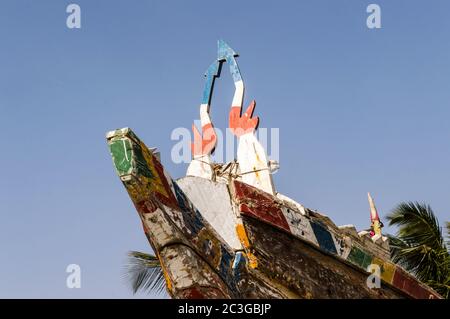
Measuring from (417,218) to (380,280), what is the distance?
5.35 meters

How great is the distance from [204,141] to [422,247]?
608 centimetres

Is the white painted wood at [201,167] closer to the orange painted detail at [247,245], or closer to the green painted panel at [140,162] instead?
the orange painted detail at [247,245]

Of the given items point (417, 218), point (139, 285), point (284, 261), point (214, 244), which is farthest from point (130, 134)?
point (417, 218)

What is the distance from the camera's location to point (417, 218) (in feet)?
50.9

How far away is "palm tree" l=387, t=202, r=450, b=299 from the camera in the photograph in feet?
48.5

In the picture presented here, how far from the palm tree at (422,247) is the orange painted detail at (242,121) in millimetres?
5754

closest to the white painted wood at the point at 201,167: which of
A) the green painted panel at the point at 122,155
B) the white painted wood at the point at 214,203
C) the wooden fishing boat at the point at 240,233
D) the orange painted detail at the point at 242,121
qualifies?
the wooden fishing boat at the point at 240,233

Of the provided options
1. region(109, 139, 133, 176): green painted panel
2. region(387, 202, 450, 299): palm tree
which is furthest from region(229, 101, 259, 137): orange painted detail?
region(387, 202, 450, 299): palm tree

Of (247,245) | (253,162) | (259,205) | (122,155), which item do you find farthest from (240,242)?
(122,155)

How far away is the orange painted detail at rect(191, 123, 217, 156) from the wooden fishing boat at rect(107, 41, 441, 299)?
12 millimetres

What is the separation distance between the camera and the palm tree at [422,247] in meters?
14.8

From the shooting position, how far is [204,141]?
10.4 metres

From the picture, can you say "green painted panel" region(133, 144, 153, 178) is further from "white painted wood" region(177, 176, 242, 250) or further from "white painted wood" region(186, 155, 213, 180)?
"white painted wood" region(186, 155, 213, 180)
